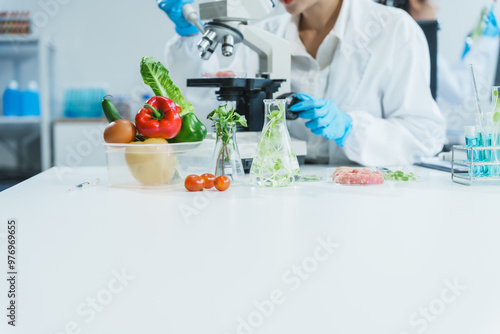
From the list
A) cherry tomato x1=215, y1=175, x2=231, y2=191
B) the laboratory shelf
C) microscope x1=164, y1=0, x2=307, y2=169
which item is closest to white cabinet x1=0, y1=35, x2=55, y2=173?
the laboratory shelf

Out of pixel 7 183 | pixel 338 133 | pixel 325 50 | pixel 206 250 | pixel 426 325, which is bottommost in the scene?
pixel 7 183

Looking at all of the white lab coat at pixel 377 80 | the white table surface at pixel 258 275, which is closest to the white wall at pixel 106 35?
the white lab coat at pixel 377 80

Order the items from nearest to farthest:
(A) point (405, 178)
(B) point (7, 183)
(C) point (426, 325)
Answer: (C) point (426, 325), (A) point (405, 178), (B) point (7, 183)

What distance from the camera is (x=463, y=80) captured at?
3.86 meters

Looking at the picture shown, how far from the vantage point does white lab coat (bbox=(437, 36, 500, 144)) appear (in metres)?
3.76

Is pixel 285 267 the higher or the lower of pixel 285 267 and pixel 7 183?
the higher

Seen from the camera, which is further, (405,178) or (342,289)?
(405,178)

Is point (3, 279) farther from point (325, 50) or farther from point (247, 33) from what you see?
point (325, 50)

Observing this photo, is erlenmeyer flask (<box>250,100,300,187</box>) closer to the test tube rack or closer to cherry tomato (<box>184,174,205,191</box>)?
cherry tomato (<box>184,174,205,191</box>)

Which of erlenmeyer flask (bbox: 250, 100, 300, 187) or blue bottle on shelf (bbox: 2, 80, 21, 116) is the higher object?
blue bottle on shelf (bbox: 2, 80, 21, 116)

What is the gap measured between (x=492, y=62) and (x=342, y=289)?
3795 millimetres

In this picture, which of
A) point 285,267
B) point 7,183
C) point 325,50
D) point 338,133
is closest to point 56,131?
point 7,183

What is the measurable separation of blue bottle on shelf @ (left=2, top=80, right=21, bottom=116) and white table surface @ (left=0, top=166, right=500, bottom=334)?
3.71 meters

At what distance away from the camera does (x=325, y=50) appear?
1819 millimetres
